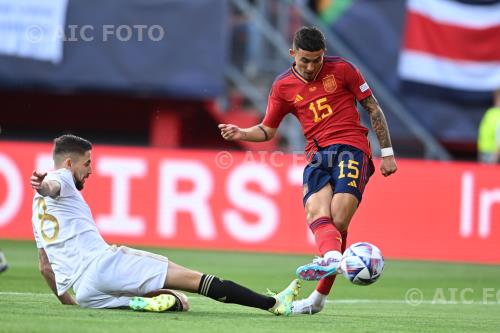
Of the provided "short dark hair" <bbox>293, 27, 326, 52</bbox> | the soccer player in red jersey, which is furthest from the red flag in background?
"short dark hair" <bbox>293, 27, 326, 52</bbox>

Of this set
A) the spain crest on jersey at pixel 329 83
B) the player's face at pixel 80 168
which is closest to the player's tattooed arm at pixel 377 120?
the spain crest on jersey at pixel 329 83

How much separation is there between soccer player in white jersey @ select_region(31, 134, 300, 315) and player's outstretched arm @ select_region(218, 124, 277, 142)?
1285mm

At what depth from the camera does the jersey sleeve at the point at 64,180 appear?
7711mm

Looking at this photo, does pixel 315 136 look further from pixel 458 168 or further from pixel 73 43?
pixel 73 43

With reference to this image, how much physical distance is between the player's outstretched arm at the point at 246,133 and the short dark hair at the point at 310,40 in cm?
84

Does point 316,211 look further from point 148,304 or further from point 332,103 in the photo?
point 148,304

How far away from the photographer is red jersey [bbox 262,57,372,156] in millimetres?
8852

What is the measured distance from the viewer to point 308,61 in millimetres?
8734

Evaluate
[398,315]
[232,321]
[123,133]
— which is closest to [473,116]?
[123,133]

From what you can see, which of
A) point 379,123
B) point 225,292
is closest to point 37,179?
point 225,292

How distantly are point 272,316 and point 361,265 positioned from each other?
0.82 metres

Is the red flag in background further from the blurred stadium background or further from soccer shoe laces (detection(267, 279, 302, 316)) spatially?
soccer shoe laces (detection(267, 279, 302, 316))

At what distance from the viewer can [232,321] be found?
303 inches

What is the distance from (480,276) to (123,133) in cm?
1068
